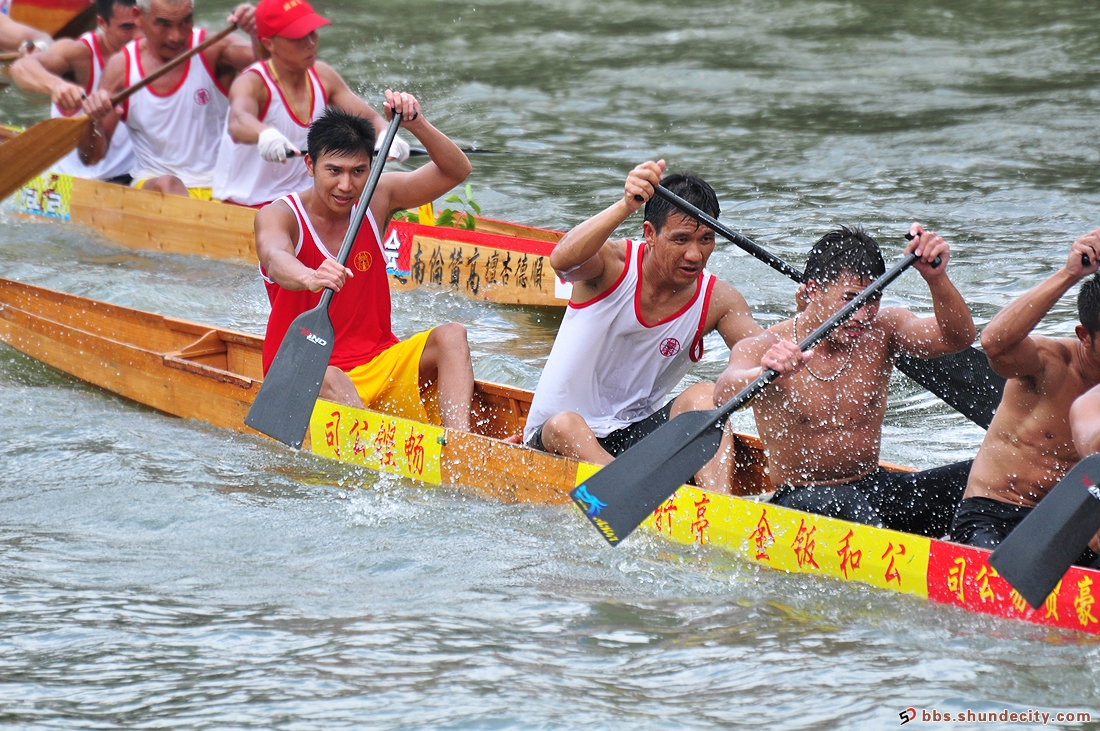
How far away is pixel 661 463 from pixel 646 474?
0.20 feet

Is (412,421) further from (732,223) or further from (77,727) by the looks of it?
(732,223)

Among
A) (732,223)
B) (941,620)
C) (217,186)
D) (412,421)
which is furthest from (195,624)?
(732,223)

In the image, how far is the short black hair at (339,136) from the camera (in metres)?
5.44

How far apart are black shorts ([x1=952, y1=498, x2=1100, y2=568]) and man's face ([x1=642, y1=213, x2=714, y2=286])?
1.18 metres

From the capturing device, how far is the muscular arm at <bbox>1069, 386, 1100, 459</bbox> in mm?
3748

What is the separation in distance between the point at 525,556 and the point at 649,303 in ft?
3.24

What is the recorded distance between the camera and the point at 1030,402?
4.16 m

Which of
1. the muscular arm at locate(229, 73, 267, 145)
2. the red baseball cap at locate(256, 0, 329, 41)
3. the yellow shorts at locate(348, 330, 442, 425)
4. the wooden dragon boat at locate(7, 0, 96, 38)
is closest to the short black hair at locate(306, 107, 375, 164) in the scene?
the yellow shorts at locate(348, 330, 442, 425)

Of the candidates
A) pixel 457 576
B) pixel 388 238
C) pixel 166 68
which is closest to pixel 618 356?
pixel 457 576

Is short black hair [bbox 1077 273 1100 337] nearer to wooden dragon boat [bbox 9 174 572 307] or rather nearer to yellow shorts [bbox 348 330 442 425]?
yellow shorts [bbox 348 330 442 425]

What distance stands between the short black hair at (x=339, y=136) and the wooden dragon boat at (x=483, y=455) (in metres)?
1.01

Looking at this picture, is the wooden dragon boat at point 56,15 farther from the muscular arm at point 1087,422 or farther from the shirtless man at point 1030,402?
the muscular arm at point 1087,422

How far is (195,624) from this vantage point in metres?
4.15

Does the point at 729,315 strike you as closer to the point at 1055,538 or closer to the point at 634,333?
the point at 634,333
